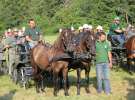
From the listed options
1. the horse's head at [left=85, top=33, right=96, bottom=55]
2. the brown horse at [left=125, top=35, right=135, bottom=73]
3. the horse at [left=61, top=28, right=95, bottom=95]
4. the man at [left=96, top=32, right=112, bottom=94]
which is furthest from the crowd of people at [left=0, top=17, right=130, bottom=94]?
the brown horse at [left=125, top=35, right=135, bottom=73]

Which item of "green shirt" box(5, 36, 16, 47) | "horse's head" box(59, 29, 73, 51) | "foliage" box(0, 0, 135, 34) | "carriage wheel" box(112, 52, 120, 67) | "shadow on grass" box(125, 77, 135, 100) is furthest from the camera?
"foliage" box(0, 0, 135, 34)

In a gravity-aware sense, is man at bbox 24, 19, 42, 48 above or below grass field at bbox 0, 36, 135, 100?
above

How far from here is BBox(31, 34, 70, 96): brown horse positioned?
1220 centimetres

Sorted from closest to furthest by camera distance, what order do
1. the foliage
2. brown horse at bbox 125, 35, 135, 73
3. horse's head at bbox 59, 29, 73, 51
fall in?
horse's head at bbox 59, 29, 73, 51 < brown horse at bbox 125, 35, 135, 73 < the foliage

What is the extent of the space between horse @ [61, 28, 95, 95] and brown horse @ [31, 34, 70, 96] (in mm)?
280

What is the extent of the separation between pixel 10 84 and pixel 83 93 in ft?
11.3

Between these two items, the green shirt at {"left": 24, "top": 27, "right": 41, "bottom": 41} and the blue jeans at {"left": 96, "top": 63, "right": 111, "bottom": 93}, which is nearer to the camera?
the blue jeans at {"left": 96, "top": 63, "right": 111, "bottom": 93}

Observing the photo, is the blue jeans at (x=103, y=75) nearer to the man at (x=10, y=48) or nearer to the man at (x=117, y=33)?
the man at (x=117, y=33)

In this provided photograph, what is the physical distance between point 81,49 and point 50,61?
104 cm

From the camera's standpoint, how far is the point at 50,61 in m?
12.5

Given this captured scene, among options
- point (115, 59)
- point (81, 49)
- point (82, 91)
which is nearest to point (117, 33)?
point (115, 59)

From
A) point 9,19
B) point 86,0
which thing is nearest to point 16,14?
point 9,19

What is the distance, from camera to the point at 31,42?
14.1m

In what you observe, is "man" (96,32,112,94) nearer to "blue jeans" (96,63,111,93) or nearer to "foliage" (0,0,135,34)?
"blue jeans" (96,63,111,93)
